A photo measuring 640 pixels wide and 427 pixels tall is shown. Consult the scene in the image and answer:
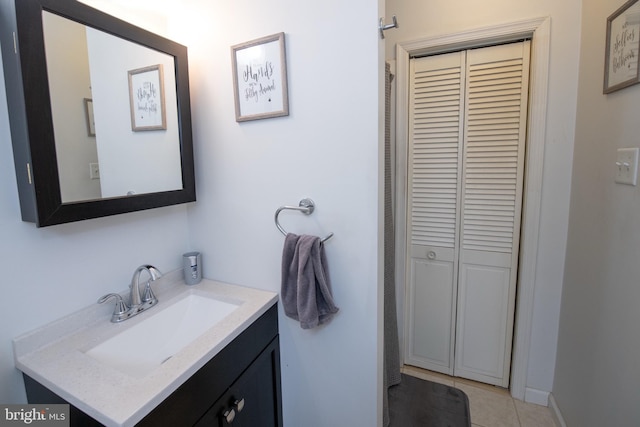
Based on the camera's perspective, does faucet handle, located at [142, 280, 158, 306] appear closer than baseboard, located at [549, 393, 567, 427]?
Yes

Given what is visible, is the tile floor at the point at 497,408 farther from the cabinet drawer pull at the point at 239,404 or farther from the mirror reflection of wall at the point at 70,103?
the mirror reflection of wall at the point at 70,103

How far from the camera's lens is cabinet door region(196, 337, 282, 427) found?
0.94 meters

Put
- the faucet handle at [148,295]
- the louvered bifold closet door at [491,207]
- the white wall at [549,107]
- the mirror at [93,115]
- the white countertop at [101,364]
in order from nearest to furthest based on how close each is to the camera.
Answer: the white countertop at [101,364]
the mirror at [93,115]
the faucet handle at [148,295]
the white wall at [549,107]
the louvered bifold closet door at [491,207]

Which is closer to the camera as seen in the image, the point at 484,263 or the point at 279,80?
the point at 279,80

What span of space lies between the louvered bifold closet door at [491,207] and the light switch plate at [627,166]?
1.71 feet

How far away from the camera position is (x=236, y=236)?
130cm

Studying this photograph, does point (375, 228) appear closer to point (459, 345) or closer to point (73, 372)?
point (73, 372)

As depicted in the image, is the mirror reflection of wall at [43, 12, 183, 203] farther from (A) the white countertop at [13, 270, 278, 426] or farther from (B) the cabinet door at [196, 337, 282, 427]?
(B) the cabinet door at [196, 337, 282, 427]

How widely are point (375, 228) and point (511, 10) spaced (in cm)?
137

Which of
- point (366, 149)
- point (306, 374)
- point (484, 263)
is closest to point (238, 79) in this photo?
point (366, 149)

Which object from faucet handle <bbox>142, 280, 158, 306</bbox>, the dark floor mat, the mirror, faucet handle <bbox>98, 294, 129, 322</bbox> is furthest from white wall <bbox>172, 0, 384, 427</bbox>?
the dark floor mat

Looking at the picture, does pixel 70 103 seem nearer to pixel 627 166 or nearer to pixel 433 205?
pixel 433 205

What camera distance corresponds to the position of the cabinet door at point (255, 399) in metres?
0.94

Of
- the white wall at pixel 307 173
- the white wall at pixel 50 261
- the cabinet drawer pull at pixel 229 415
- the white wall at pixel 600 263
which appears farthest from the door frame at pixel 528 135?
the white wall at pixel 50 261
